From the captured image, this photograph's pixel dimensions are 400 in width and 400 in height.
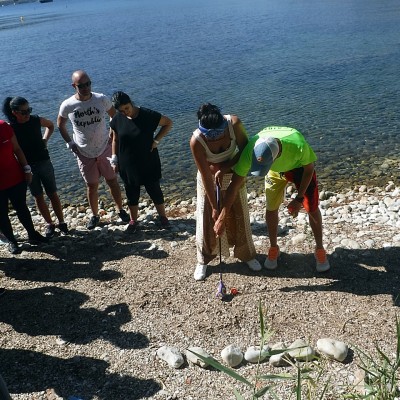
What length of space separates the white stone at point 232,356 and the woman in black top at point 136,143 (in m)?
2.94

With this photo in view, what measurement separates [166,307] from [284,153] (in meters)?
2.02

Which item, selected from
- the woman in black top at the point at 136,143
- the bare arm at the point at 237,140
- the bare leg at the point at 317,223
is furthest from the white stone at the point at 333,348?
the woman in black top at the point at 136,143

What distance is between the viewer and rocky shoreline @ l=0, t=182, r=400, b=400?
4.12 meters

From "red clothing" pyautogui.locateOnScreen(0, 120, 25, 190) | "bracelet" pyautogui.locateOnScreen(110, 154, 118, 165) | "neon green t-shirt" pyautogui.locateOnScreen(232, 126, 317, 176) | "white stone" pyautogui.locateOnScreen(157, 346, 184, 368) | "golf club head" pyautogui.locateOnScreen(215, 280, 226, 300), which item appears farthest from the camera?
"bracelet" pyautogui.locateOnScreen(110, 154, 118, 165)

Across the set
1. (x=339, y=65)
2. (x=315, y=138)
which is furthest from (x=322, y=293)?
(x=339, y=65)

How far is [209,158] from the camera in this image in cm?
485

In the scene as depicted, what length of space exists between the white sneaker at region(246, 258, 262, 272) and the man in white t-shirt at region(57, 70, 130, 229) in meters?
2.61

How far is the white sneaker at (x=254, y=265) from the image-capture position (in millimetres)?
5551

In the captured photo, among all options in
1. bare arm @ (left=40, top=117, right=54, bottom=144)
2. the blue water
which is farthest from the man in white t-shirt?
the blue water

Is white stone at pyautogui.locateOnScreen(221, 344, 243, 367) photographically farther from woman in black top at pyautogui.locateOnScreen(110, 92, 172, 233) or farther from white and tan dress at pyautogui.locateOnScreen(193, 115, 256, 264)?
woman in black top at pyautogui.locateOnScreen(110, 92, 172, 233)

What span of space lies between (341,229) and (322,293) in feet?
5.58

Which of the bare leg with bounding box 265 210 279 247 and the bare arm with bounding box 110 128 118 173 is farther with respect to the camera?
the bare arm with bounding box 110 128 118 173

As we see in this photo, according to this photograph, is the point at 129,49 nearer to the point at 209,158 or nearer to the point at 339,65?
the point at 339,65

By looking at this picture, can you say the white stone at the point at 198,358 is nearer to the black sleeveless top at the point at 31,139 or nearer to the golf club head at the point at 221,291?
the golf club head at the point at 221,291
